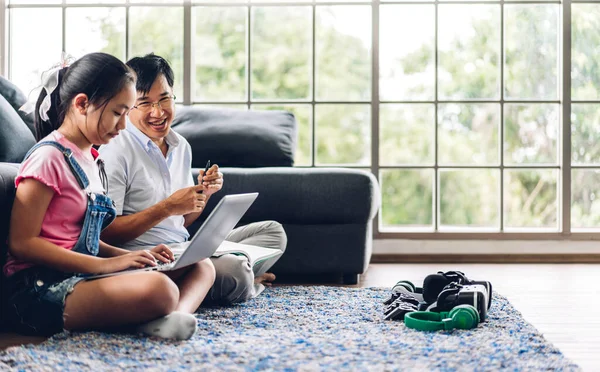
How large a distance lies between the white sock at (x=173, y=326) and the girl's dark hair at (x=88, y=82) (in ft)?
1.89

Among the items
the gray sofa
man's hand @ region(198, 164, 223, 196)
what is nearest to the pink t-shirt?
man's hand @ region(198, 164, 223, 196)

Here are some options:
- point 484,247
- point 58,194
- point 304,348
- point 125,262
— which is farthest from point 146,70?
point 484,247

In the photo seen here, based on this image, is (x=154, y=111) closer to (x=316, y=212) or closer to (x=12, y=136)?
(x=12, y=136)

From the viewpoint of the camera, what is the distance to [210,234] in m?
1.91

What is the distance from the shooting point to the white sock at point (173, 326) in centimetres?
180

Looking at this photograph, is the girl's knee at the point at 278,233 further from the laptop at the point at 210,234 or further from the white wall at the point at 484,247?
the white wall at the point at 484,247

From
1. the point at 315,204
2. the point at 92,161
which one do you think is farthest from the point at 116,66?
the point at 315,204

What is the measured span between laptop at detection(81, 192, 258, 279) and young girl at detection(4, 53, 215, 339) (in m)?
0.04

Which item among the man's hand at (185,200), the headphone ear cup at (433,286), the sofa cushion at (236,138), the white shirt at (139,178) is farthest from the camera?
the sofa cushion at (236,138)

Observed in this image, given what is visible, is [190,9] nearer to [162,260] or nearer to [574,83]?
[574,83]

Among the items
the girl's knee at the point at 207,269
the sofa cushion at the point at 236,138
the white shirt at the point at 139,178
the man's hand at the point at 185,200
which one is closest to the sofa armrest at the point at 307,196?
the sofa cushion at the point at 236,138

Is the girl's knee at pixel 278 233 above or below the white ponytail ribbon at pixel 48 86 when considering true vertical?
below

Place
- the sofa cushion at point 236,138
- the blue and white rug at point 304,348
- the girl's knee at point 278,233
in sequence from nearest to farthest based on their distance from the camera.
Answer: the blue and white rug at point 304,348, the girl's knee at point 278,233, the sofa cushion at point 236,138

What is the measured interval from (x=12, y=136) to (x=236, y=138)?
1330 millimetres
